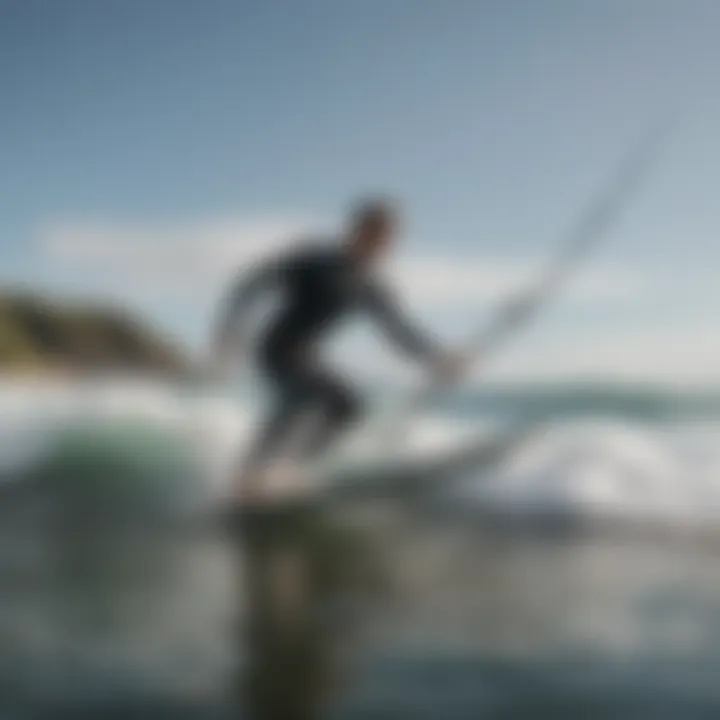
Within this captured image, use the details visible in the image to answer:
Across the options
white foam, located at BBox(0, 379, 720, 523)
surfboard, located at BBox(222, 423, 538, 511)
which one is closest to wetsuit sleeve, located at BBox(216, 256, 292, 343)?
white foam, located at BBox(0, 379, 720, 523)

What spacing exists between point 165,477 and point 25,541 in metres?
0.24

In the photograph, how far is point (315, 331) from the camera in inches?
69.6

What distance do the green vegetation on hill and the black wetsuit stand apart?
6.1 inches

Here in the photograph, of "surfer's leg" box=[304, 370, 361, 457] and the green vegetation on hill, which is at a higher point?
the green vegetation on hill

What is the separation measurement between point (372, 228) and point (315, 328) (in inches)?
6.7

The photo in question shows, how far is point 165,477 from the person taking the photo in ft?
5.96

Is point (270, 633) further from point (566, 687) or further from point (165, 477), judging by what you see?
point (566, 687)

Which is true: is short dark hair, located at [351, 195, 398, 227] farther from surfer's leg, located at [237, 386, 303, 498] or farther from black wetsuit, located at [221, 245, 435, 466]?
surfer's leg, located at [237, 386, 303, 498]

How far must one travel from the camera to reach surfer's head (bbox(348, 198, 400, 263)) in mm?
1771

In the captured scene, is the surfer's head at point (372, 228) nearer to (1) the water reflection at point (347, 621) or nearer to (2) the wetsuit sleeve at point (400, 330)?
(2) the wetsuit sleeve at point (400, 330)

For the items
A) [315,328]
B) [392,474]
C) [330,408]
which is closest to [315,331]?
[315,328]

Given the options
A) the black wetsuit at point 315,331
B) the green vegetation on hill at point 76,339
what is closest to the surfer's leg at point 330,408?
the black wetsuit at point 315,331

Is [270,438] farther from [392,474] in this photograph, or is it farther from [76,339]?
[76,339]

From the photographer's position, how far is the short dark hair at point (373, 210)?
5.86ft
